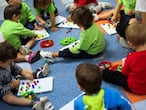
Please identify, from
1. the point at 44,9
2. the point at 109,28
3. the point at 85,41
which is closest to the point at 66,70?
the point at 85,41

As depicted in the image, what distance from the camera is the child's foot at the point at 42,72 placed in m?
1.88

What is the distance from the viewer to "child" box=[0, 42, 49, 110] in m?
1.61

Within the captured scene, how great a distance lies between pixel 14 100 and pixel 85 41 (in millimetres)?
656

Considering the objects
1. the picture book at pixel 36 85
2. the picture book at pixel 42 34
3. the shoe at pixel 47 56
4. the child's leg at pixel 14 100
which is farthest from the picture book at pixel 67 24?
the child's leg at pixel 14 100

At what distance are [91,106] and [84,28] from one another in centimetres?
84

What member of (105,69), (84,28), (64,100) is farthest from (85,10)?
(64,100)

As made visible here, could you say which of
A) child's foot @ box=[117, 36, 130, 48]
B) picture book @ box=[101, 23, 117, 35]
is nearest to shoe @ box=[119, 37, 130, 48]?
child's foot @ box=[117, 36, 130, 48]

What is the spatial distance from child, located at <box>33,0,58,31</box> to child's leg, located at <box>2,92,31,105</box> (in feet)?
3.06

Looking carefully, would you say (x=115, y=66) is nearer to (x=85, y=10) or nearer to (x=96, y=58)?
(x=96, y=58)

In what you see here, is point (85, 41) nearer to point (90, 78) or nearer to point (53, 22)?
point (53, 22)

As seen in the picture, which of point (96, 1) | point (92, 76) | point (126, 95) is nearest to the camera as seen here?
point (92, 76)

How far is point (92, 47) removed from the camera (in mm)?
1985

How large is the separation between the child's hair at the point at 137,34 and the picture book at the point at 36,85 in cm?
65

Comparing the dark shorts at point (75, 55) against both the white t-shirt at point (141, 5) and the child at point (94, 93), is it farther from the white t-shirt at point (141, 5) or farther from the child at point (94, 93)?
the child at point (94, 93)
